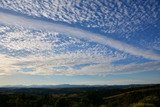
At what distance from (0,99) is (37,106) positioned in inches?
1100

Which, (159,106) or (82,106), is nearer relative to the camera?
(159,106)

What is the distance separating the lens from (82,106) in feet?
144

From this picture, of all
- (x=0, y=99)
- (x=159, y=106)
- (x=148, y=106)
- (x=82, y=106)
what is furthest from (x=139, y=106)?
(x=0, y=99)

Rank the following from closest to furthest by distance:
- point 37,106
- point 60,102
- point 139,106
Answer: point 139,106 → point 60,102 → point 37,106

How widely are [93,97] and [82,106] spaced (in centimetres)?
4126

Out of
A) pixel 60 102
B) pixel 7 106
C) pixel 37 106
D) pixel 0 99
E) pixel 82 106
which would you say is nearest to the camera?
pixel 82 106

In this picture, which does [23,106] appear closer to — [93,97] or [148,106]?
[93,97]

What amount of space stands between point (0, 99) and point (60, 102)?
124 ft

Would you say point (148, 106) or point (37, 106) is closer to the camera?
point (148, 106)

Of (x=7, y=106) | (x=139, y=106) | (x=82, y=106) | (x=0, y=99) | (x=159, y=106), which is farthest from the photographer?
(x=0, y=99)

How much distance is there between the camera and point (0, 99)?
312 feet

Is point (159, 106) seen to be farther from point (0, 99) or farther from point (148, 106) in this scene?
point (0, 99)

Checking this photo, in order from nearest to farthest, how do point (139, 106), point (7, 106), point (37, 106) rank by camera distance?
Result: 1. point (139, 106)
2. point (37, 106)
3. point (7, 106)

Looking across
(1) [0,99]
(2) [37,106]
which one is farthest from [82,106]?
(1) [0,99]
